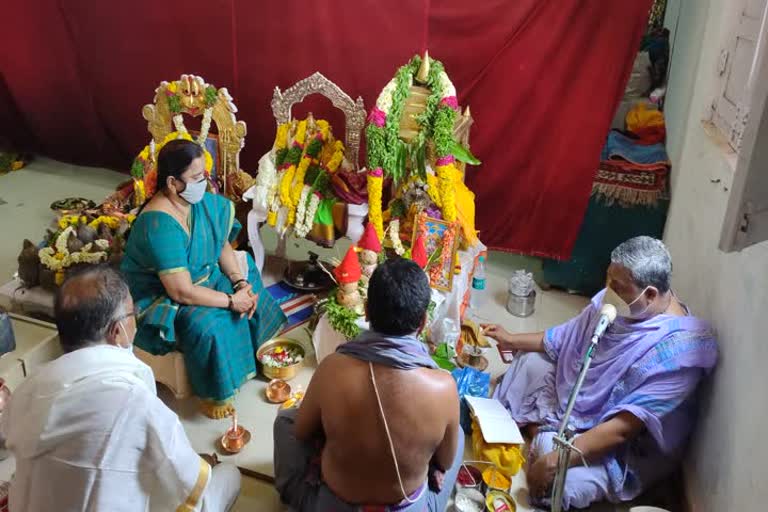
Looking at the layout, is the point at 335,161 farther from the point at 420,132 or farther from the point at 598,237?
the point at 598,237

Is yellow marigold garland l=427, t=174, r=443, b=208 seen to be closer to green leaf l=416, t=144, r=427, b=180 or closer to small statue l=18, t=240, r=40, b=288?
green leaf l=416, t=144, r=427, b=180

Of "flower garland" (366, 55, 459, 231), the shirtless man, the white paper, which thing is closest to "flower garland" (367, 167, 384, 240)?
"flower garland" (366, 55, 459, 231)

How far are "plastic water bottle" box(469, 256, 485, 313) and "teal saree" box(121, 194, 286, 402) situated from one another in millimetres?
1476

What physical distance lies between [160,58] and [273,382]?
11.2 feet

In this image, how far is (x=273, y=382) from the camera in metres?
3.52

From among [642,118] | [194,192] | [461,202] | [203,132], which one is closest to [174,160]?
[194,192]

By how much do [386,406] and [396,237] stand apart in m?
1.81

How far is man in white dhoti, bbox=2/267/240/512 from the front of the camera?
73.1 inches

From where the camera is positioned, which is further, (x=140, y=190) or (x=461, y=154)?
(x=140, y=190)

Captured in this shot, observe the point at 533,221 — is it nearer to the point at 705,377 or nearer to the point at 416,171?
the point at 416,171

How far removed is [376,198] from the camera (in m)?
3.72

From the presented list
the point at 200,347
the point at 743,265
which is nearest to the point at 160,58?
the point at 200,347

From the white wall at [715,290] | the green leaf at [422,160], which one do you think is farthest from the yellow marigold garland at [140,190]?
the white wall at [715,290]

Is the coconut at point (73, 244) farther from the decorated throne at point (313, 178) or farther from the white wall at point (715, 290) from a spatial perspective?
the white wall at point (715, 290)
